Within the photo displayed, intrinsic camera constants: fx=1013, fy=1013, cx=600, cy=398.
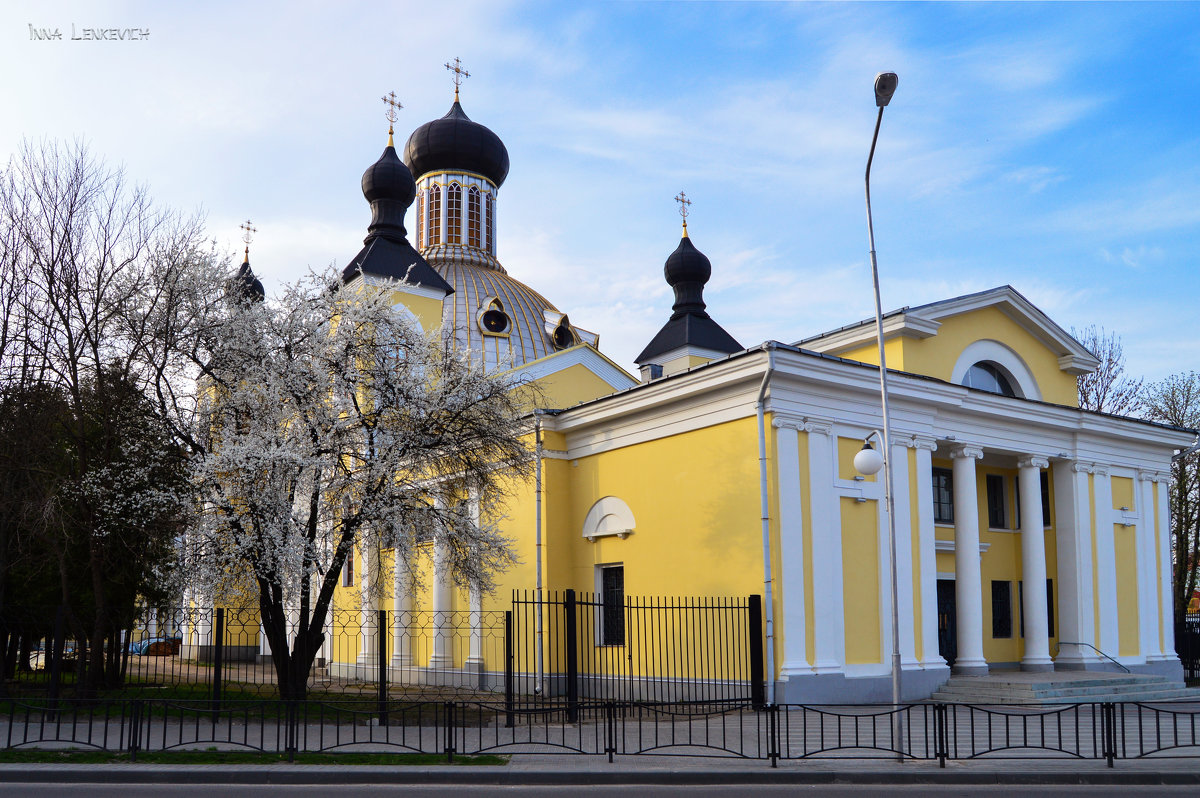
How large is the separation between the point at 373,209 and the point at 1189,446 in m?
26.2

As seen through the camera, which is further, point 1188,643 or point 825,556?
point 1188,643

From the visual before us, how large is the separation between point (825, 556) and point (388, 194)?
2222 cm

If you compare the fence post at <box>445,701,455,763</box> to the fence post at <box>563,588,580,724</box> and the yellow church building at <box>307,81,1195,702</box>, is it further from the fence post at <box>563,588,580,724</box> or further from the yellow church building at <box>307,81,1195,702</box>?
the yellow church building at <box>307,81,1195,702</box>

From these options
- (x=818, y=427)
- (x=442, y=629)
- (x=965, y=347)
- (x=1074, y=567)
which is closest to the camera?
(x=818, y=427)

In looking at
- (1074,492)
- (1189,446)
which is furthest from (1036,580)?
(1189,446)

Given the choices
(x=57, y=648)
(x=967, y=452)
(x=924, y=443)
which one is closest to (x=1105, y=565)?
(x=967, y=452)

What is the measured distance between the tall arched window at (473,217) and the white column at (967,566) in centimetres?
2339

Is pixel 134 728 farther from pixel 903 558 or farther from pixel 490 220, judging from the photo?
pixel 490 220

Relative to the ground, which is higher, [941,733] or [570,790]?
[941,733]

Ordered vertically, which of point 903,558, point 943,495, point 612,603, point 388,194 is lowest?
point 612,603

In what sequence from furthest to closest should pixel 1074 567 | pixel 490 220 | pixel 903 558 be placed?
1. pixel 490 220
2. pixel 1074 567
3. pixel 903 558

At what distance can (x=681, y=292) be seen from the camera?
38438 millimetres

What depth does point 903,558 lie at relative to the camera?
65.7 ft

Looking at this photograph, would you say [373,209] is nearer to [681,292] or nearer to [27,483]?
[681,292]
